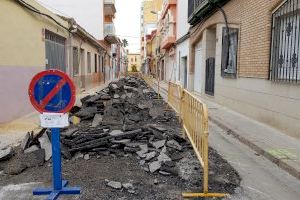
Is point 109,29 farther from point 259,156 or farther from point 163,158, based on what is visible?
point 163,158

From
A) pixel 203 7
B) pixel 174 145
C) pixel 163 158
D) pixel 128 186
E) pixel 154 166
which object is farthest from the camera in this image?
pixel 203 7

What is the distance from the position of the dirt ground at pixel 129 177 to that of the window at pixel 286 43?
337 centimetres

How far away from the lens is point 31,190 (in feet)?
15.5

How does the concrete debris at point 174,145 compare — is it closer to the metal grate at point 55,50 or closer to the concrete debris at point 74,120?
the concrete debris at point 74,120

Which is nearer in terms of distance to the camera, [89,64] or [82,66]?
[82,66]

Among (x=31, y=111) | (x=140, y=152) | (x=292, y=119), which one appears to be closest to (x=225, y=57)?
(x=292, y=119)

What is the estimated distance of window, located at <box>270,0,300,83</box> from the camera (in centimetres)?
802

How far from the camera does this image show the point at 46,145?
6.20 metres

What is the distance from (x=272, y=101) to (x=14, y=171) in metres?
6.18

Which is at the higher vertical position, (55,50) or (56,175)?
(55,50)

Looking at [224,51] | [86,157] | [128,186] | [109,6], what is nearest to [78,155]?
[86,157]

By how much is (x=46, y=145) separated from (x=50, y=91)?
2.22m

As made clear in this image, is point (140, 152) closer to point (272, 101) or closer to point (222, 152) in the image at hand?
point (222, 152)

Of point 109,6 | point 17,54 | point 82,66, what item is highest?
point 109,6
